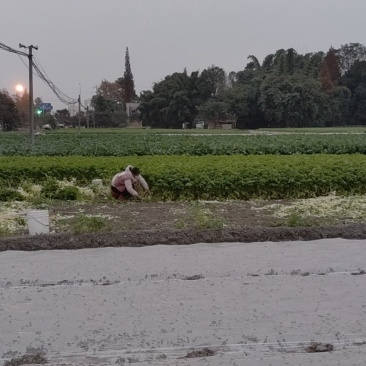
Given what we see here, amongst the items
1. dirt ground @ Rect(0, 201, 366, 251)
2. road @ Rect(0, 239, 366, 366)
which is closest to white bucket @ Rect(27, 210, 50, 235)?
dirt ground @ Rect(0, 201, 366, 251)

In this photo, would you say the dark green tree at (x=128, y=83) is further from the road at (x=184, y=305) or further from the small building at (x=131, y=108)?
the road at (x=184, y=305)

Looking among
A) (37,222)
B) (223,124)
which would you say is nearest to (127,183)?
(37,222)

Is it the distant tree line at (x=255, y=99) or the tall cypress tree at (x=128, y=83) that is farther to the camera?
the tall cypress tree at (x=128, y=83)

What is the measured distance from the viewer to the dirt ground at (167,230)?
24.3 ft

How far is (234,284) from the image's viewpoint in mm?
5555

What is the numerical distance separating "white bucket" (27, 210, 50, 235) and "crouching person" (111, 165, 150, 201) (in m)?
3.11

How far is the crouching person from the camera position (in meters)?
10.9

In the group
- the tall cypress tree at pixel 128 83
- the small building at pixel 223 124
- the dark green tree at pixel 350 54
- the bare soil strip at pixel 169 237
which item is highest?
the dark green tree at pixel 350 54

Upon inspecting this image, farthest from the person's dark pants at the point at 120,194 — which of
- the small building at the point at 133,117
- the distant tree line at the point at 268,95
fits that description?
the small building at the point at 133,117

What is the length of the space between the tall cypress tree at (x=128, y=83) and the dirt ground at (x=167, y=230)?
3573 inches

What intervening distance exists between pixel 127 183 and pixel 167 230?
11.0 ft

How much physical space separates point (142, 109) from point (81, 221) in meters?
71.6

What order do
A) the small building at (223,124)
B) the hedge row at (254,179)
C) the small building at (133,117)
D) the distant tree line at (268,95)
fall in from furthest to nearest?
the small building at (133,117)
the small building at (223,124)
the distant tree line at (268,95)
the hedge row at (254,179)

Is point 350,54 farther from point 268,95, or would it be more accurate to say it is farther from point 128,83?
point 128,83
